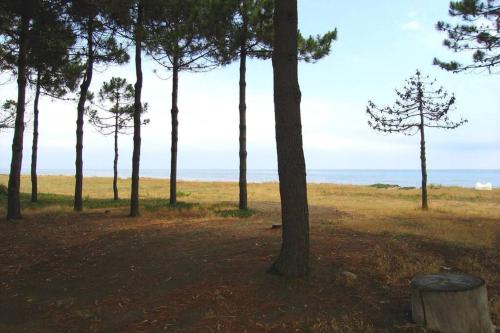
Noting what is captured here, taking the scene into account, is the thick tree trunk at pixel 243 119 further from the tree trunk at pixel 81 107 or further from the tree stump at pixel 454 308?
the tree stump at pixel 454 308

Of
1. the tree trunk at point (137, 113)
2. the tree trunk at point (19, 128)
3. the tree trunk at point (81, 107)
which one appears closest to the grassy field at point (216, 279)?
the tree trunk at point (19, 128)

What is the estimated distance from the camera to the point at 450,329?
5.06 metres

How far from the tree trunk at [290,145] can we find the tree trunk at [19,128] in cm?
1074

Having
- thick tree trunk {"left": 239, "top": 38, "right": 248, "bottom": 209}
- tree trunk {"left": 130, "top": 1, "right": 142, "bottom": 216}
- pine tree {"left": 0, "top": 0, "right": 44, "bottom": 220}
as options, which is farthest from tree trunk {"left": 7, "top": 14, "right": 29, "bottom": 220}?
thick tree trunk {"left": 239, "top": 38, "right": 248, "bottom": 209}

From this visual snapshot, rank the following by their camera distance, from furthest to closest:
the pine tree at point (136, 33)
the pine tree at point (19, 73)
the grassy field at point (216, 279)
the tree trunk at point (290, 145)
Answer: the pine tree at point (136, 33) → the pine tree at point (19, 73) → the tree trunk at point (290, 145) → the grassy field at point (216, 279)

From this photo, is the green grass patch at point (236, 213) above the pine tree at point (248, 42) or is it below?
below

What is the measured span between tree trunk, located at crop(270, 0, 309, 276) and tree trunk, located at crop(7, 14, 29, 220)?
1074 centimetres

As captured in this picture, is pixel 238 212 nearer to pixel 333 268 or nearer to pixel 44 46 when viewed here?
pixel 44 46

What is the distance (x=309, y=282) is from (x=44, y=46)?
42.5 ft

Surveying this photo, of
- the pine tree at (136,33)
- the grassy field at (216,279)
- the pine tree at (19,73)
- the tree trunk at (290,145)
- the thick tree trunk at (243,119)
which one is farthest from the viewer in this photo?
the thick tree trunk at (243,119)

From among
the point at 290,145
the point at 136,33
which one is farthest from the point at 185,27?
the point at 290,145

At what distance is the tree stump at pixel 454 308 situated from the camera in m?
5.06

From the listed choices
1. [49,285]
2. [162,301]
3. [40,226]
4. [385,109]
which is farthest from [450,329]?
[385,109]

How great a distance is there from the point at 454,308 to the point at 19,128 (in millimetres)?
13947
